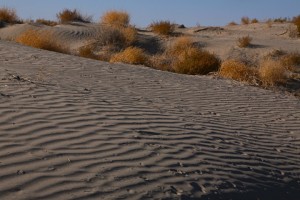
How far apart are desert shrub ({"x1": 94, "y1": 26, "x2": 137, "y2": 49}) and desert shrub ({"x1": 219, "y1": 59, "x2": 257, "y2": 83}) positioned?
8044mm

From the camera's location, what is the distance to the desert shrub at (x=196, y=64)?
17.2m

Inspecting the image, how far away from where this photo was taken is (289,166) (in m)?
7.11

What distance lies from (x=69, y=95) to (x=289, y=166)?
362 cm

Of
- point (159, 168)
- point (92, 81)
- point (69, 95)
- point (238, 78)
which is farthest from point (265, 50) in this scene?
point (159, 168)

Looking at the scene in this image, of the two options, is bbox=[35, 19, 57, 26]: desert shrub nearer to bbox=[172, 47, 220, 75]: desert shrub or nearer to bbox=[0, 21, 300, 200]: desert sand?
bbox=[172, 47, 220, 75]: desert shrub

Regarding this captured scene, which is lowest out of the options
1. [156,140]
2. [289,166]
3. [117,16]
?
[289,166]

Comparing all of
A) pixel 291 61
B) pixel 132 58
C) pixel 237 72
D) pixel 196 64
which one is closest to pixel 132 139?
pixel 237 72

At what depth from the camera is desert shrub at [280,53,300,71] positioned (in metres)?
19.3

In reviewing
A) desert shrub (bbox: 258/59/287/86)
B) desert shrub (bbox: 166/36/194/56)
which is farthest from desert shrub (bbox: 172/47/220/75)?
desert shrub (bbox: 166/36/194/56)

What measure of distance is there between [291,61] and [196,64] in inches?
189

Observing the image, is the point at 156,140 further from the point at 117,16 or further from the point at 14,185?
the point at 117,16

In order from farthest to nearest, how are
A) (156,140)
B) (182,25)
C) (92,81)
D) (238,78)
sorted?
1. (182,25)
2. (238,78)
3. (92,81)
4. (156,140)

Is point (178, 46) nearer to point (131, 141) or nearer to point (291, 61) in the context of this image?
point (291, 61)

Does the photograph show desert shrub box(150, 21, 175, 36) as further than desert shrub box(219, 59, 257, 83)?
Yes
